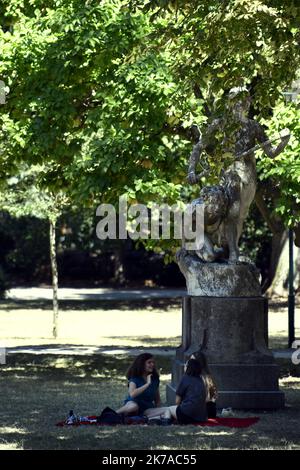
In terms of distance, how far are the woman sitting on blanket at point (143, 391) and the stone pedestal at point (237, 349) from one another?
3.46 ft

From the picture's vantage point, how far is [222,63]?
614 inches

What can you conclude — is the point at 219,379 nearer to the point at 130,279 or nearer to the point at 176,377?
the point at 176,377

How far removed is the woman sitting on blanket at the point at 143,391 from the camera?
14.6m

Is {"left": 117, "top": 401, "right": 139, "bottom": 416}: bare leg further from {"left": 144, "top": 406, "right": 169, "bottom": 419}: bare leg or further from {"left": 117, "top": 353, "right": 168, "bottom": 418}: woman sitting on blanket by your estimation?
{"left": 144, "top": 406, "right": 169, "bottom": 419}: bare leg

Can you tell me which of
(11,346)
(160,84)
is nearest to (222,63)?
(160,84)

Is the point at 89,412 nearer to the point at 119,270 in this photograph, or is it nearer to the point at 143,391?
the point at 143,391

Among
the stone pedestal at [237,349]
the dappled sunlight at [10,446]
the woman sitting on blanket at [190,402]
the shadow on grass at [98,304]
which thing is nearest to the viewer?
the dappled sunlight at [10,446]

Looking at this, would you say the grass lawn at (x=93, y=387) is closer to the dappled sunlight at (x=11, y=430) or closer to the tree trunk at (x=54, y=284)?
the dappled sunlight at (x=11, y=430)

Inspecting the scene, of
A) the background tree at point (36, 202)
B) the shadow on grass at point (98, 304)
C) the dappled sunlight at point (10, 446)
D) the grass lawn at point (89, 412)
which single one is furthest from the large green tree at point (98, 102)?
the shadow on grass at point (98, 304)

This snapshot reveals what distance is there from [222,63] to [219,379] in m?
4.07

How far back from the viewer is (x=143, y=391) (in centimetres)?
1464

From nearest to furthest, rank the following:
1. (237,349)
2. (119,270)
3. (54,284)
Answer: (237,349) < (54,284) < (119,270)

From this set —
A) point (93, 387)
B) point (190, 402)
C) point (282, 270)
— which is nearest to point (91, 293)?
point (282, 270)

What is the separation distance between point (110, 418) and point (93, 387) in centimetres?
492
